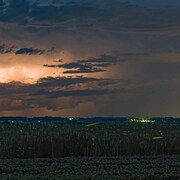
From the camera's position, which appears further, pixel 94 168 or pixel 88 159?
pixel 88 159

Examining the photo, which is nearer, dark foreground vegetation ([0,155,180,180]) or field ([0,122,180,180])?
dark foreground vegetation ([0,155,180,180])

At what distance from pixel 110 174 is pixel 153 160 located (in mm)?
4810

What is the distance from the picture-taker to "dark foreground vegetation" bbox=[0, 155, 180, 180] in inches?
753

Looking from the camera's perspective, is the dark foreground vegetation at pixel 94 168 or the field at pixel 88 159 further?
the field at pixel 88 159

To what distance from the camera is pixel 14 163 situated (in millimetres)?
23172

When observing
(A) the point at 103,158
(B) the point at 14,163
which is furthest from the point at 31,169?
(A) the point at 103,158

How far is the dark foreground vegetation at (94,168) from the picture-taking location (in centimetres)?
1912

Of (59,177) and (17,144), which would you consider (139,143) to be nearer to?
(17,144)

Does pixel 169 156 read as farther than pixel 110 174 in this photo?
Yes

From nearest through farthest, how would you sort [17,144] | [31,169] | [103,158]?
[31,169] → [103,158] → [17,144]

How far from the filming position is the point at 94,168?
70.5ft

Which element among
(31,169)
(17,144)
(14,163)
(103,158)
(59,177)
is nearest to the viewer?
(59,177)

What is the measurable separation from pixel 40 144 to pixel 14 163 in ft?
11.4

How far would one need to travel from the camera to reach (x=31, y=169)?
21.1m
